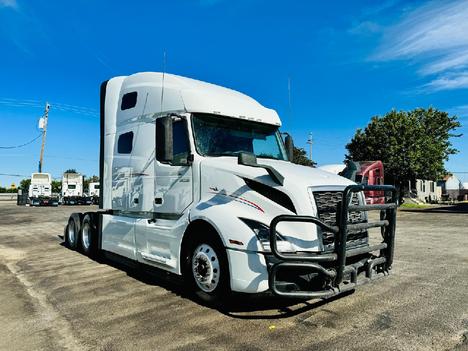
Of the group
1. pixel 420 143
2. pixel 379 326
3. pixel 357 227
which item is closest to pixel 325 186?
pixel 357 227

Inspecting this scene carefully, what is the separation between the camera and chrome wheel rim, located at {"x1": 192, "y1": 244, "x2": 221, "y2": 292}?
15.2ft

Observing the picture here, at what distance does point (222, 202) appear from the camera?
4.71 m

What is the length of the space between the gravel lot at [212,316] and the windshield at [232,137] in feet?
6.57

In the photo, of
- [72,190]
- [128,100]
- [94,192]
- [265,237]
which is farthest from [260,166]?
[94,192]

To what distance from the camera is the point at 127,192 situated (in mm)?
6723

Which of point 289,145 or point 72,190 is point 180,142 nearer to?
point 289,145

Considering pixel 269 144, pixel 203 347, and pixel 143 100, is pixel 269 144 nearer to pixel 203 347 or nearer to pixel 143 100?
pixel 143 100

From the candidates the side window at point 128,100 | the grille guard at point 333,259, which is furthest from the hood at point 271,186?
the side window at point 128,100

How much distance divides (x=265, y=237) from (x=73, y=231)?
22.0 feet

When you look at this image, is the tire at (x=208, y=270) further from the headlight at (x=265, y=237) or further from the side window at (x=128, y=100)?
the side window at (x=128, y=100)

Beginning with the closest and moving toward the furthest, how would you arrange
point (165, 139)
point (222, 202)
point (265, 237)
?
point (265, 237), point (222, 202), point (165, 139)

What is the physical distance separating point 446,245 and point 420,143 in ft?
78.9

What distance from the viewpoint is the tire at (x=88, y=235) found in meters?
8.18

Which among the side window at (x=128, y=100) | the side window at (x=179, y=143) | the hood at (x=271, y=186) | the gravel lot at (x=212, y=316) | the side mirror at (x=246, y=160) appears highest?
the side window at (x=128, y=100)
